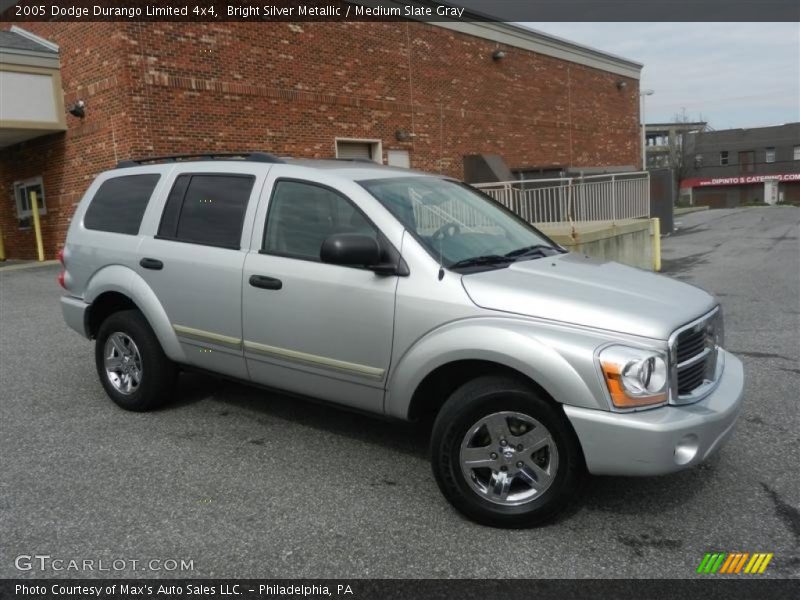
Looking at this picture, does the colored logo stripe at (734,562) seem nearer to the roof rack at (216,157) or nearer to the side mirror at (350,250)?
the side mirror at (350,250)

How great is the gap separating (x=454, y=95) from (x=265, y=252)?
61.0ft

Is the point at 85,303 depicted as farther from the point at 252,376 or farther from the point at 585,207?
the point at 585,207

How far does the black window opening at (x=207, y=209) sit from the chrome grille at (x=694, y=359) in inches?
108

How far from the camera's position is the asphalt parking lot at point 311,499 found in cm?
318

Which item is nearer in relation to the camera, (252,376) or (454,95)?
(252,376)

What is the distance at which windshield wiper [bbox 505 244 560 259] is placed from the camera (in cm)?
417

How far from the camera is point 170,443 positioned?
462 cm

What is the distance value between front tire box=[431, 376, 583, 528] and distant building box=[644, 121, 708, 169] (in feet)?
209

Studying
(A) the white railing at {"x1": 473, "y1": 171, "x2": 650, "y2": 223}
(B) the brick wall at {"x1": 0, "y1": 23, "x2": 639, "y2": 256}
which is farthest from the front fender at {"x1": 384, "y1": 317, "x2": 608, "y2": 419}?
(B) the brick wall at {"x1": 0, "y1": 23, "x2": 639, "y2": 256}

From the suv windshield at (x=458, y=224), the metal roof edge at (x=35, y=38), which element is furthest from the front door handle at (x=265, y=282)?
the metal roof edge at (x=35, y=38)

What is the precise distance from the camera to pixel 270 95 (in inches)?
630

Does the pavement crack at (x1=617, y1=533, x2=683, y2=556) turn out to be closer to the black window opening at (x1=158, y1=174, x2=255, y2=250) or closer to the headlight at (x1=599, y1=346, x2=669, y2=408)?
the headlight at (x1=599, y1=346, x2=669, y2=408)
